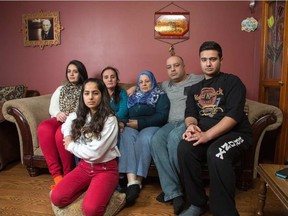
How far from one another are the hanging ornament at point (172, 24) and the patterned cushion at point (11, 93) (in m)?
1.67

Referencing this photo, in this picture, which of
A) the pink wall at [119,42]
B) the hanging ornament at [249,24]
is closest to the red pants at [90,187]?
the pink wall at [119,42]

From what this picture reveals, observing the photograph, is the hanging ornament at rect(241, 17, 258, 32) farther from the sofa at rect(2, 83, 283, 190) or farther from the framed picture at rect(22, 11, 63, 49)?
the framed picture at rect(22, 11, 63, 49)

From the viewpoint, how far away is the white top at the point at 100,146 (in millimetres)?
1534

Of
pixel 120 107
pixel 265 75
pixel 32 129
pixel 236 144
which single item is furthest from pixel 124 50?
pixel 236 144

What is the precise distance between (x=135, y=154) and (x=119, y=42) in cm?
156

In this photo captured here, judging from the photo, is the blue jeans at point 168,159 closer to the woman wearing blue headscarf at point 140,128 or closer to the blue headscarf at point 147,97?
the woman wearing blue headscarf at point 140,128

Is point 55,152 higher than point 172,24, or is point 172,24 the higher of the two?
point 172,24

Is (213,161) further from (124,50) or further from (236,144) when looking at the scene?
(124,50)

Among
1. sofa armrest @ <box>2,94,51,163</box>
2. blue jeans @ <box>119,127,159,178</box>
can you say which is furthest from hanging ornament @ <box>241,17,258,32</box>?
sofa armrest @ <box>2,94,51,163</box>

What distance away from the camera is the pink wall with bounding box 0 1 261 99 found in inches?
108

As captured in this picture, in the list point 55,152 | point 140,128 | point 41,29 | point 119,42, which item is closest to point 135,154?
point 140,128

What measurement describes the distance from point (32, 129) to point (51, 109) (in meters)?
0.23

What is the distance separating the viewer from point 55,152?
1.93 meters

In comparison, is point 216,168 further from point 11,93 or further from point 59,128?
point 11,93
